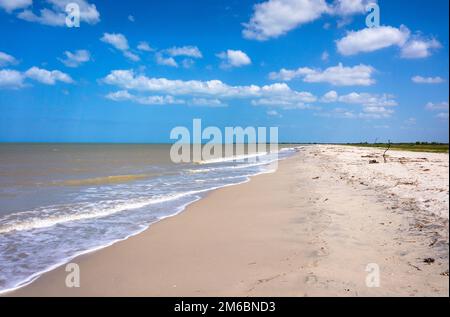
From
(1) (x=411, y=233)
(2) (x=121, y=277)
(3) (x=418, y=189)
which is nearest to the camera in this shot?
(2) (x=121, y=277)

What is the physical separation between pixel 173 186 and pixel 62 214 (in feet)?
27.4

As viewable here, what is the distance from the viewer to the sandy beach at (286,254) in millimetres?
5191

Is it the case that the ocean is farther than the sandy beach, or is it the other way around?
the ocean

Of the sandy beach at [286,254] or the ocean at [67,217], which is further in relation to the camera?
the ocean at [67,217]

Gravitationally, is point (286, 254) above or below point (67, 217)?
above

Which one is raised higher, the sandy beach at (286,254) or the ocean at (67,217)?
the sandy beach at (286,254)

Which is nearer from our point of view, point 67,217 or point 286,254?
point 286,254

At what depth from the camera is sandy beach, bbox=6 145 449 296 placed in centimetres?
519

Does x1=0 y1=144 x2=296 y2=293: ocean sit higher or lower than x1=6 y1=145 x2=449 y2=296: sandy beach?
lower

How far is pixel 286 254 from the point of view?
6805 millimetres

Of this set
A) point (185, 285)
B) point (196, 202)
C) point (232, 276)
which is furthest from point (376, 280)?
point (196, 202)
